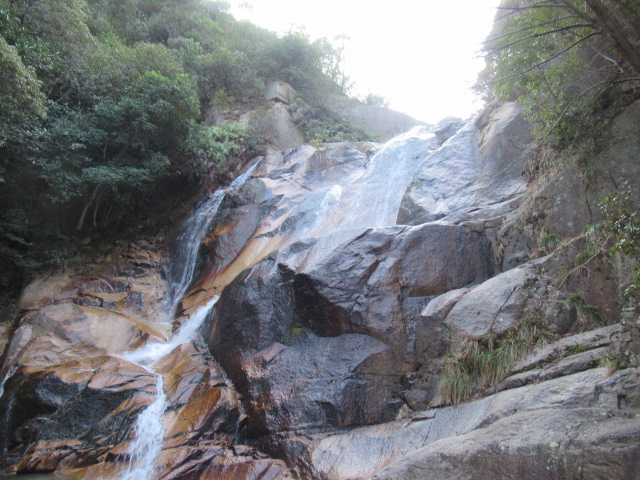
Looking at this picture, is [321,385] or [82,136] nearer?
[321,385]

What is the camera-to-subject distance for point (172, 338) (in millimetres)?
10523

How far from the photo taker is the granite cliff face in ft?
13.1

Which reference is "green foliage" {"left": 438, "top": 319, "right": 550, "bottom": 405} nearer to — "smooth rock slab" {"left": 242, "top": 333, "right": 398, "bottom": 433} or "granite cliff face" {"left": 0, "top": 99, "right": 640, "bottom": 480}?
"granite cliff face" {"left": 0, "top": 99, "right": 640, "bottom": 480}

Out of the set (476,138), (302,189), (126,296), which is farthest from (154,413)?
(476,138)

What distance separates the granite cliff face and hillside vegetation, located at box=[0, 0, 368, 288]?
2656mm

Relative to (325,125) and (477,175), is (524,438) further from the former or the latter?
(325,125)

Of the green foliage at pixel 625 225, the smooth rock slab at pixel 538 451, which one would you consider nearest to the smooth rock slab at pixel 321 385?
the smooth rock slab at pixel 538 451

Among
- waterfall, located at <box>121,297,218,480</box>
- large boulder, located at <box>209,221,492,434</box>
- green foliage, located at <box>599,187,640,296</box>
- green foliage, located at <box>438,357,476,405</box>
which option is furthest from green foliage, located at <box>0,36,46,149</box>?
green foliage, located at <box>599,187,640,296</box>

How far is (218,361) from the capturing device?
334 inches

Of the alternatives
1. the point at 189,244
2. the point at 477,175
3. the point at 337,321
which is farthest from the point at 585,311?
the point at 189,244

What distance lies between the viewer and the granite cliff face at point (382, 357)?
399 cm

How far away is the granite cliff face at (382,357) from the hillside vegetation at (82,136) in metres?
2.66

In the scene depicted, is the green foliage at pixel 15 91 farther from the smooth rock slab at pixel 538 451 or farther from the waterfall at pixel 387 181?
the smooth rock slab at pixel 538 451

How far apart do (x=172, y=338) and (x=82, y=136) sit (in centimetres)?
712
